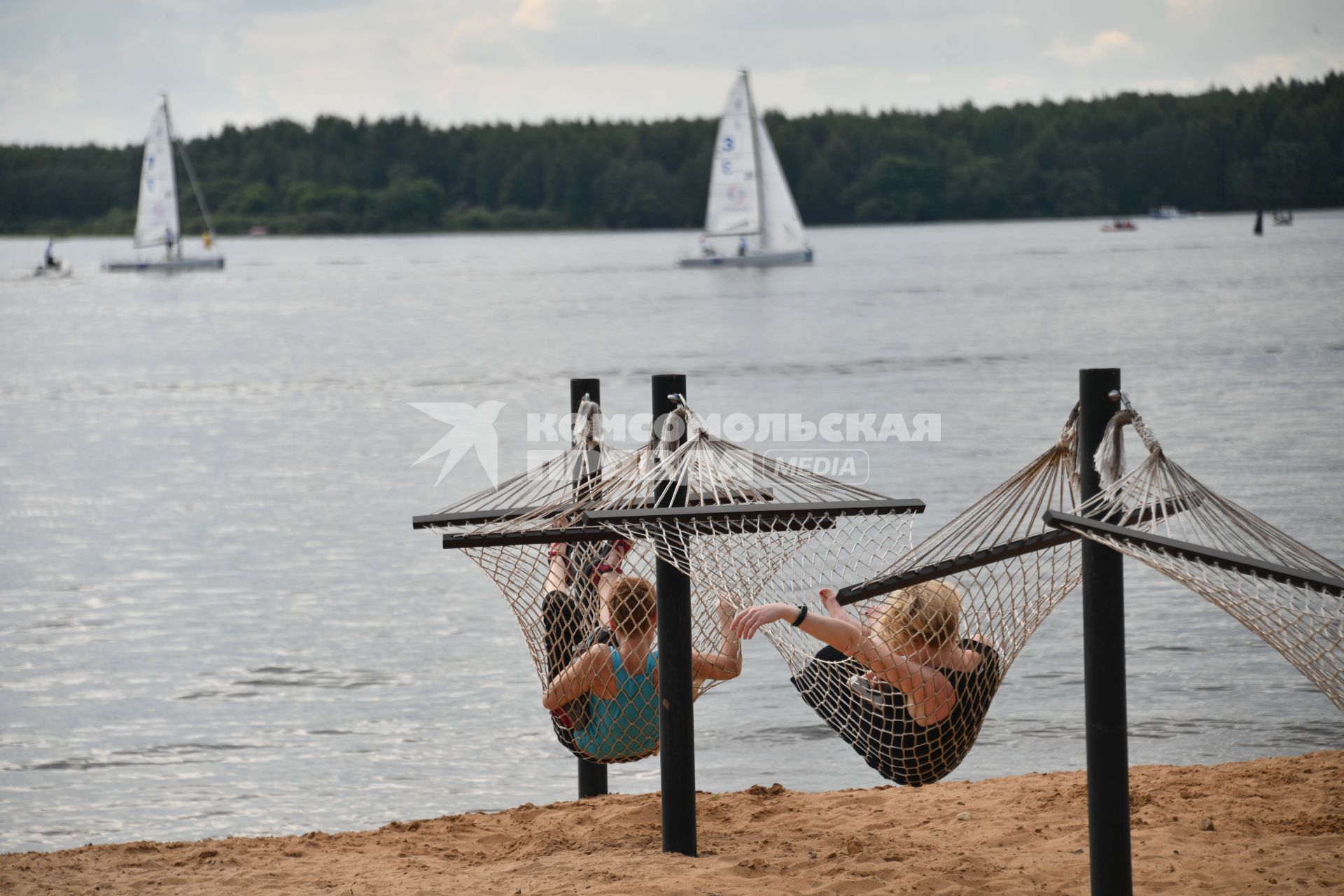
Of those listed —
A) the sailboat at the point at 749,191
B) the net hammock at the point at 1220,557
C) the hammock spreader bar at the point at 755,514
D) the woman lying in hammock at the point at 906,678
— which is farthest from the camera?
the sailboat at the point at 749,191

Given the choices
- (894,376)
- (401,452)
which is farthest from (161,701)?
(894,376)

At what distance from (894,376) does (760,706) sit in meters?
18.2

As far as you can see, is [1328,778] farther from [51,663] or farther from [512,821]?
[51,663]

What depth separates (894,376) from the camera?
26094mm

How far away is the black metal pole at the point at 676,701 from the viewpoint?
4906 millimetres

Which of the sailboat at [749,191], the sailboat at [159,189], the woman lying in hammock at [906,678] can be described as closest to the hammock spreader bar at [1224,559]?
the woman lying in hammock at [906,678]

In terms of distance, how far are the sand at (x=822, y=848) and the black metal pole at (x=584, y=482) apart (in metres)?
0.15

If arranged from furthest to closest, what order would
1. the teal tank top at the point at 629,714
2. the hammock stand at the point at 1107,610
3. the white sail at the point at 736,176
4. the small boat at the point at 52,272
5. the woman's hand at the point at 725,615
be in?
the small boat at the point at 52,272
the white sail at the point at 736,176
the teal tank top at the point at 629,714
the woman's hand at the point at 725,615
the hammock stand at the point at 1107,610

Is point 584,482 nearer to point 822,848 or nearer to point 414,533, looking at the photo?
point 822,848

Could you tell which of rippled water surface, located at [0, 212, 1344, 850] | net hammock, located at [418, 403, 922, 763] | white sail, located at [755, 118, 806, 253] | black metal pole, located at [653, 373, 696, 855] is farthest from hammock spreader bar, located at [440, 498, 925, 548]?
white sail, located at [755, 118, 806, 253]

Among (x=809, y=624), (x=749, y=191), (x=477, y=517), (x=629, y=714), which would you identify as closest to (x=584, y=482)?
(x=477, y=517)

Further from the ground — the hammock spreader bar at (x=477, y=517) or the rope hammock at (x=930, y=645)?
the hammock spreader bar at (x=477, y=517)

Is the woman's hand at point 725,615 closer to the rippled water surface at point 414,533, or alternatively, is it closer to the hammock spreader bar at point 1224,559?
the hammock spreader bar at point 1224,559

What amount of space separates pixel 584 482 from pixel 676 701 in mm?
1037
